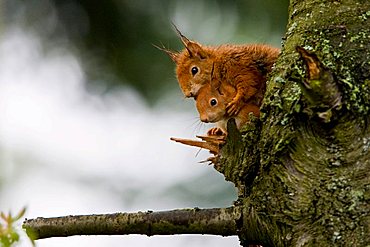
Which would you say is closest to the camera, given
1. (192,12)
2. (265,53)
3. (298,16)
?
(298,16)

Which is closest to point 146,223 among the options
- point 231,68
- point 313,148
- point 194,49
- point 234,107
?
point 313,148

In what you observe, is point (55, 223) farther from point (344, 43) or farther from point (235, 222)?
point (344, 43)

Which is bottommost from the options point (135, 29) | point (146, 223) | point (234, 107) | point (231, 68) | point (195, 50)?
point (146, 223)

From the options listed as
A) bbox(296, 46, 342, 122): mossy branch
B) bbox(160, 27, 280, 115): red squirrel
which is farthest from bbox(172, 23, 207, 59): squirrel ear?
bbox(296, 46, 342, 122): mossy branch

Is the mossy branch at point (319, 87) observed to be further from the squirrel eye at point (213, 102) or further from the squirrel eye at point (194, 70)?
the squirrel eye at point (194, 70)

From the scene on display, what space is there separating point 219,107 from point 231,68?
0.13 m

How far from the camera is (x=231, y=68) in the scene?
1850 mm

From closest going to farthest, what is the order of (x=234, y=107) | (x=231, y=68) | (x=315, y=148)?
(x=315, y=148) < (x=234, y=107) < (x=231, y=68)

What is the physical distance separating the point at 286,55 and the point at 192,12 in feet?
4.47

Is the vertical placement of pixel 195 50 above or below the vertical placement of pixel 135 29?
below

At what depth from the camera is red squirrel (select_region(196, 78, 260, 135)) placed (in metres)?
1.74

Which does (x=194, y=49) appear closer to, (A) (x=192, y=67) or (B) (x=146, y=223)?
(A) (x=192, y=67)

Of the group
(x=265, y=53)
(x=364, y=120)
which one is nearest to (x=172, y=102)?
(x=265, y=53)

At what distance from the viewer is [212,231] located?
141 cm
